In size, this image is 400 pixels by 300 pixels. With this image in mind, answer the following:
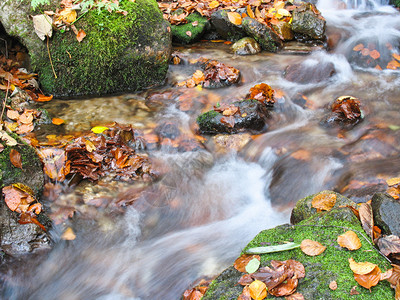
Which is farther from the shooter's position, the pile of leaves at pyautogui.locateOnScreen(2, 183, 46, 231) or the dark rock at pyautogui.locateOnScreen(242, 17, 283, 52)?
the dark rock at pyautogui.locateOnScreen(242, 17, 283, 52)

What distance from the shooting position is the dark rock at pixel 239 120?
5301 millimetres

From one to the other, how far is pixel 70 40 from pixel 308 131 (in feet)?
13.9

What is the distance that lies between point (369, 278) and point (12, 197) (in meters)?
3.29

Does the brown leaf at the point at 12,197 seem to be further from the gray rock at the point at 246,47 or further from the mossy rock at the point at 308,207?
the gray rock at the point at 246,47

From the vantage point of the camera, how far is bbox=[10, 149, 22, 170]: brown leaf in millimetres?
3721

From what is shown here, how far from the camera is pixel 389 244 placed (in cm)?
236

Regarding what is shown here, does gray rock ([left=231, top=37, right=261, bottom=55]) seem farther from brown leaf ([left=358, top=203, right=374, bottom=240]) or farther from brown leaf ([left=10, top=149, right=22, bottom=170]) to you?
brown leaf ([left=358, top=203, right=374, bottom=240])

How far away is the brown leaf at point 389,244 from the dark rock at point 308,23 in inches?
244

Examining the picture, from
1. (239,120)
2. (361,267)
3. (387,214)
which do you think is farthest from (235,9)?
(361,267)

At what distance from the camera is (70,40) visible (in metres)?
5.86

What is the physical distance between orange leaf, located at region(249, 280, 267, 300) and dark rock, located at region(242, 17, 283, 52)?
6501mm

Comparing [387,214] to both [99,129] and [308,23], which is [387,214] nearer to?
[99,129]

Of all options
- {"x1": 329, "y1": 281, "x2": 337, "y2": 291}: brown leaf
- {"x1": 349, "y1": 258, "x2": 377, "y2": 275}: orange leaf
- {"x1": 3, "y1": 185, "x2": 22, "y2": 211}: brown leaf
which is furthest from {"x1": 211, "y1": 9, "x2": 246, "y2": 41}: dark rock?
{"x1": 329, "y1": 281, "x2": 337, "y2": 291}: brown leaf

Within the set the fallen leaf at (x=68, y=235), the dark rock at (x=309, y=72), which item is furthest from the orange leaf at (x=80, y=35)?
the dark rock at (x=309, y=72)
